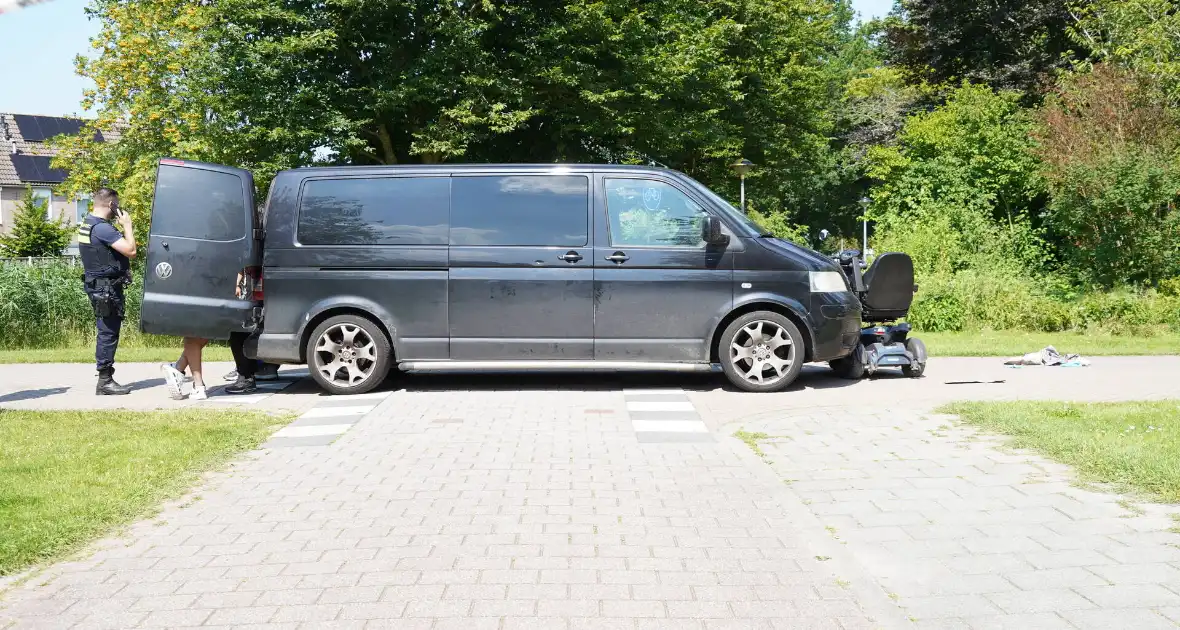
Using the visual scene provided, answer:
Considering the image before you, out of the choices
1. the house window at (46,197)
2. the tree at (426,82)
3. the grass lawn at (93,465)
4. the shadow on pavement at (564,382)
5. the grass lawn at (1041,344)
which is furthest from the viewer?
the house window at (46,197)

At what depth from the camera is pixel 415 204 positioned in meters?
9.91

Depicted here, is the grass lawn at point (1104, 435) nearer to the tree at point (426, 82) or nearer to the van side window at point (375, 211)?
the van side window at point (375, 211)

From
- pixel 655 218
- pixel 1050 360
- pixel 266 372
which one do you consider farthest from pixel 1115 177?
pixel 266 372

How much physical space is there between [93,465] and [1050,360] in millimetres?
10047

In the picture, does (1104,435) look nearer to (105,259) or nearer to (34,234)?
(105,259)

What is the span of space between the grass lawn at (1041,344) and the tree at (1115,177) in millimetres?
3445

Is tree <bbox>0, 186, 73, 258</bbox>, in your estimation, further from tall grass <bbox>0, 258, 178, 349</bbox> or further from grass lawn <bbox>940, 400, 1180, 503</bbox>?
grass lawn <bbox>940, 400, 1180, 503</bbox>

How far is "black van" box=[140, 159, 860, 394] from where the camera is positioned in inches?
384

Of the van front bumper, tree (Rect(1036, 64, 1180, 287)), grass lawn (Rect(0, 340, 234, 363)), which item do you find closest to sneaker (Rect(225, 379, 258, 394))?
grass lawn (Rect(0, 340, 234, 363))

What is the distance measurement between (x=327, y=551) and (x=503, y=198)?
18.6 feet

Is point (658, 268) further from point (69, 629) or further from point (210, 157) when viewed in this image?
point (210, 157)

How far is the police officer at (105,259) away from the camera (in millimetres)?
9758

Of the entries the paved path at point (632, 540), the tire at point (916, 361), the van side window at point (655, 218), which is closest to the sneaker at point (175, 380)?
the paved path at point (632, 540)

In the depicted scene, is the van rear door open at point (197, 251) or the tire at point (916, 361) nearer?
the van rear door open at point (197, 251)
